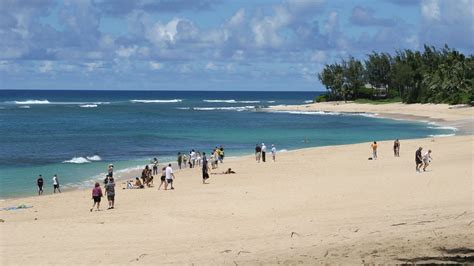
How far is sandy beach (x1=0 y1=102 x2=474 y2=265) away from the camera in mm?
14219

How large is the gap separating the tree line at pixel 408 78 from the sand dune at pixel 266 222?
74.0 meters

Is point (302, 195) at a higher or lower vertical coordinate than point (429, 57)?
lower

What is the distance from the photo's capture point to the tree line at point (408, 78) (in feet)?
335

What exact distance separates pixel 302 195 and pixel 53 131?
54945mm

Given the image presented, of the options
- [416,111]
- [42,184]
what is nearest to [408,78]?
[416,111]

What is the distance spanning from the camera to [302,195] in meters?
24.3

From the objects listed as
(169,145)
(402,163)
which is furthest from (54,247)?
(169,145)

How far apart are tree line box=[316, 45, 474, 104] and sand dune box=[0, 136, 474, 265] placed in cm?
7402

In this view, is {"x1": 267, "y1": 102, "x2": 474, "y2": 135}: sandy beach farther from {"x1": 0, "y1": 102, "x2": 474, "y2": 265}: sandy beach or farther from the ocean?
{"x1": 0, "y1": 102, "x2": 474, "y2": 265}: sandy beach

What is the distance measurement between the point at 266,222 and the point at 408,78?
104305 millimetres

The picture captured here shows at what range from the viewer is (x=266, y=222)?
18891 millimetres

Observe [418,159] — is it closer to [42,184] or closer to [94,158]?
[42,184]

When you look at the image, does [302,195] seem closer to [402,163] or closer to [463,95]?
[402,163]

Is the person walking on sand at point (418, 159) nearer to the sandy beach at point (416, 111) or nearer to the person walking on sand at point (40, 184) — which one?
the person walking on sand at point (40, 184)
